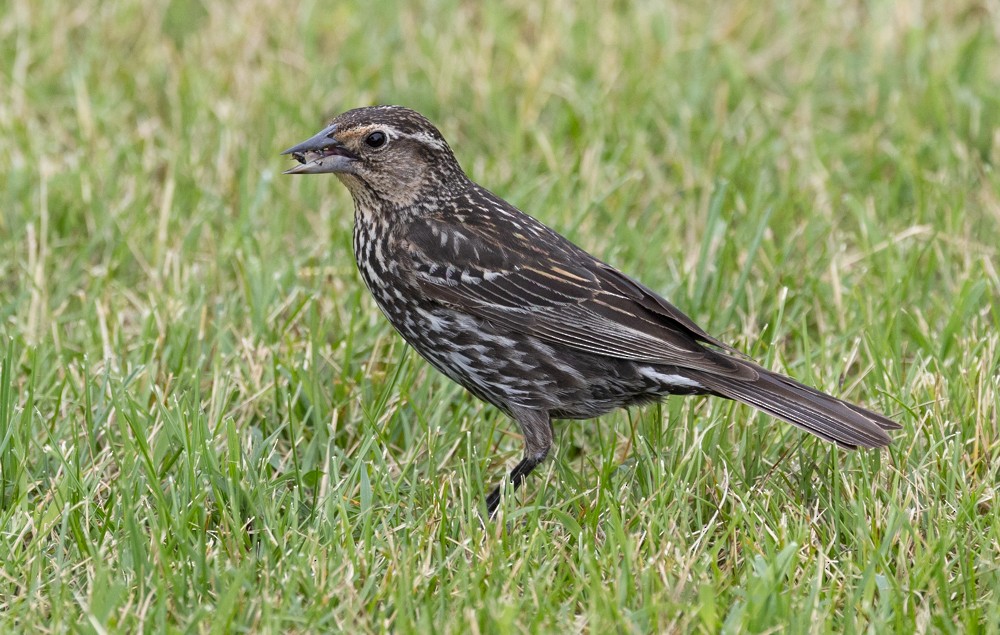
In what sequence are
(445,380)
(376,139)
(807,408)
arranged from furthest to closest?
1. (445,380)
2. (376,139)
3. (807,408)

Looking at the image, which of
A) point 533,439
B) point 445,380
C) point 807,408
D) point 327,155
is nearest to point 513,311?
point 533,439

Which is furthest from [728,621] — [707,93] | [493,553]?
[707,93]

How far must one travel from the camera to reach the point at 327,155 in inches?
210

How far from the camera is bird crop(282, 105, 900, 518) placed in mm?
4961

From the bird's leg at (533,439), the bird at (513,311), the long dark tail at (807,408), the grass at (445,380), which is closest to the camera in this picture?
the grass at (445,380)

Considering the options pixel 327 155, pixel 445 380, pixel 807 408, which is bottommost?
pixel 445 380

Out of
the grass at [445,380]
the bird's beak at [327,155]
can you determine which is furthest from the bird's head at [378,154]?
the grass at [445,380]

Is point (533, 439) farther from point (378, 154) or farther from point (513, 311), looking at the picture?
point (378, 154)

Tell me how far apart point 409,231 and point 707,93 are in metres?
3.51

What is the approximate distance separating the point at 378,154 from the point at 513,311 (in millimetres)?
775

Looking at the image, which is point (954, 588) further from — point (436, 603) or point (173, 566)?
point (173, 566)

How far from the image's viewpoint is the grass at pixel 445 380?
4129 millimetres

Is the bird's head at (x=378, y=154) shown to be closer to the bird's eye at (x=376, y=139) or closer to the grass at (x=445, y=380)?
the bird's eye at (x=376, y=139)

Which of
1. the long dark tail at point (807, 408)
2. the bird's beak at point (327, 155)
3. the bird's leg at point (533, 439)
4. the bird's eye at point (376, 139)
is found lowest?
the bird's leg at point (533, 439)
